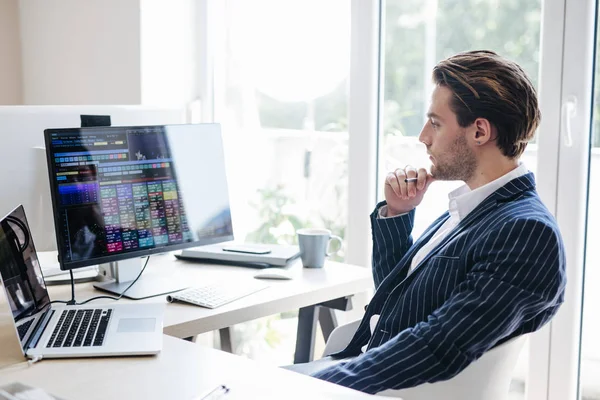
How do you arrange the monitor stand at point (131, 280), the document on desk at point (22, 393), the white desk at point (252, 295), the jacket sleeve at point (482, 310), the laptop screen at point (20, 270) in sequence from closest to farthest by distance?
the document on desk at point (22, 393) < the jacket sleeve at point (482, 310) < the laptop screen at point (20, 270) < the white desk at point (252, 295) < the monitor stand at point (131, 280)

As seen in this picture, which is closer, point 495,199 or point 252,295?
point 495,199

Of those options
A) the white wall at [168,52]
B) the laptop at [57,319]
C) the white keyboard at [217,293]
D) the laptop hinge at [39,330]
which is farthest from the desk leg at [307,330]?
the white wall at [168,52]

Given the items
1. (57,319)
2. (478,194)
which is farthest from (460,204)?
(57,319)

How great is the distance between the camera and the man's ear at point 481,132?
1710 millimetres

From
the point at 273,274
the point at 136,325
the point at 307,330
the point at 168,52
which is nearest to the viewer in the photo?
the point at 136,325

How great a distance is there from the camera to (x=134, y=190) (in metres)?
2.02

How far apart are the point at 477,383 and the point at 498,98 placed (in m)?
0.63

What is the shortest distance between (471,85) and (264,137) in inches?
68.6

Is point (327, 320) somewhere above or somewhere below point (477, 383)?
below

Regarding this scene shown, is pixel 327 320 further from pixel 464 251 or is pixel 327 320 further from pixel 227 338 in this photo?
pixel 464 251

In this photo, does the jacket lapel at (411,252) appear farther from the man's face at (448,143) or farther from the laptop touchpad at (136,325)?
the laptop touchpad at (136,325)

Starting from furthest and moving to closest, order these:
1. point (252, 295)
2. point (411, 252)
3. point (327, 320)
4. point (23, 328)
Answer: point (327, 320) < point (252, 295) < point (411, 252) < point (23, 328)

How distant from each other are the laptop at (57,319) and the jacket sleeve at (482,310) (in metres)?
0.47

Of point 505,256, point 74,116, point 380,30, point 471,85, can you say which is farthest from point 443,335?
point 380,30
